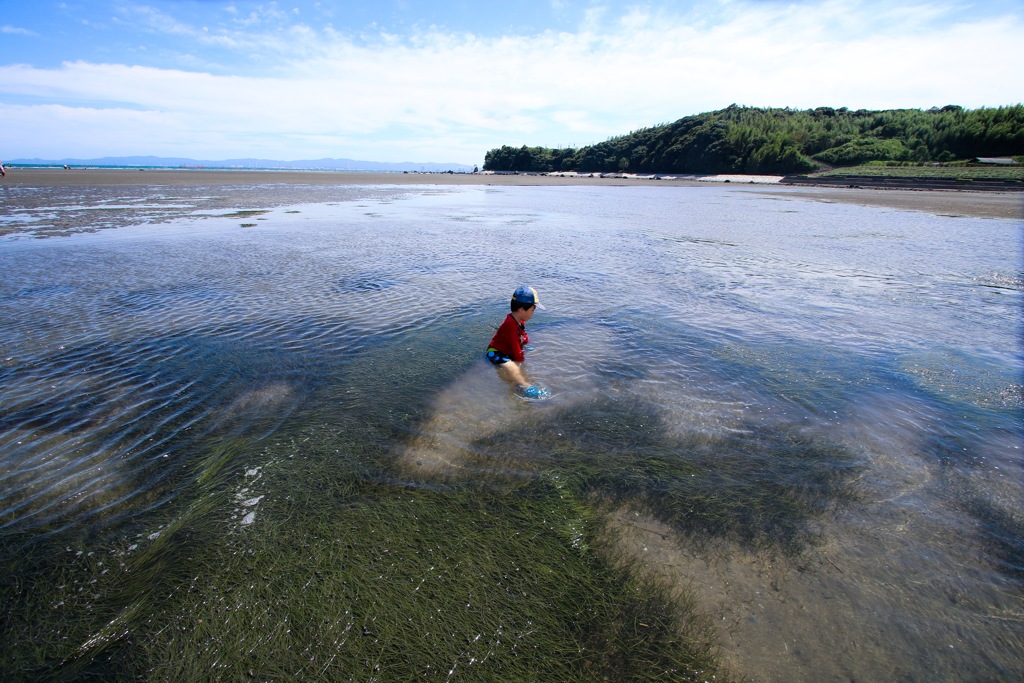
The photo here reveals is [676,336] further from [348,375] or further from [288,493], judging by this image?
[288,493]

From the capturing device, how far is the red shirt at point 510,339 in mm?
6594

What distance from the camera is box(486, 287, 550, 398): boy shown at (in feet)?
21.2

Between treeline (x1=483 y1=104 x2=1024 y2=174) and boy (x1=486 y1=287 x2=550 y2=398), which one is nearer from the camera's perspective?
boy (x1=486 y1=287 x2=550 y2=398)

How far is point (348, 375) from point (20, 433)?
11.2 ft

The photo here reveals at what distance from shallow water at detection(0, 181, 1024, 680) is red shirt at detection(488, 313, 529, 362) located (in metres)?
0.38

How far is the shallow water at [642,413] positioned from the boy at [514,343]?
26cm

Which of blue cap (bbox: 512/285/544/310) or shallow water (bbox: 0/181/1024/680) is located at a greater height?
blue cap (bbox: 512/285/544/310)

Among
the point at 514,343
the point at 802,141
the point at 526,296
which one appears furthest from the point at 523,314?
the point at 802,141

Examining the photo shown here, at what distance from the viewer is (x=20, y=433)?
4887 mm

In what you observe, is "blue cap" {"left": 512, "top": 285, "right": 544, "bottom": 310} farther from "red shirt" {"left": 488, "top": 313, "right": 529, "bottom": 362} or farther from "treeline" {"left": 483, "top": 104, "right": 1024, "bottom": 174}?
"treeline" {"left": 483, "top": 104, "right": 1024, "bottom": 174}

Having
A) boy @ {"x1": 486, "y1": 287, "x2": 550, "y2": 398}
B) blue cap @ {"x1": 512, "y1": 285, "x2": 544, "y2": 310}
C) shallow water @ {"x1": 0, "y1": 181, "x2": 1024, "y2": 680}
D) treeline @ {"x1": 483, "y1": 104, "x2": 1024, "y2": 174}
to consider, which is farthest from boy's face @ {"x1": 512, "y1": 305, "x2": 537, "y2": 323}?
treeline @ {"x1": 483, "y1": 104, "x2": 1024, "y2": 174}

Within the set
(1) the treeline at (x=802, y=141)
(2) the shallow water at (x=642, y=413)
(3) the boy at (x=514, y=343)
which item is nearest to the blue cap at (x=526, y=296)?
(3) the boy at (x=514, y=343)

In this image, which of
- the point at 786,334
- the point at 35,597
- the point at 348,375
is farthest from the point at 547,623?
the point at 786,334

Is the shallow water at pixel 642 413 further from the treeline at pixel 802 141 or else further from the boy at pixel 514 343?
the treeline at pixel 802 141
